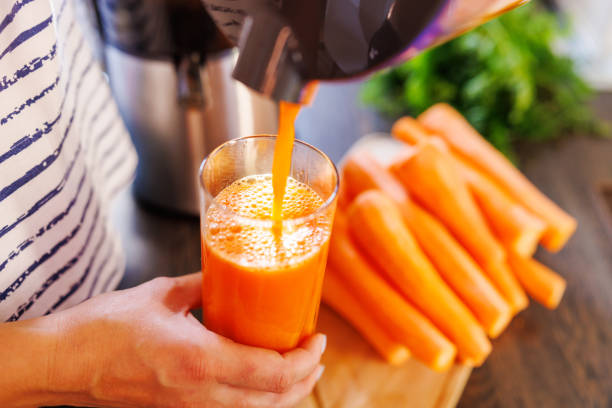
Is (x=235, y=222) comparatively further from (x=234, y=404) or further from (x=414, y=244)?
(x=414, y=244)

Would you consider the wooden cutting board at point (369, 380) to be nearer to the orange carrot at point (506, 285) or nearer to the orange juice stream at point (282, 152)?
the orange carrot at point (506, 285)

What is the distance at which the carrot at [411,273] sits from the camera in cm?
101

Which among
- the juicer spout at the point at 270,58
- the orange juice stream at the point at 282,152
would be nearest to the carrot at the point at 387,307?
the orange juice stream at the point at 282,152

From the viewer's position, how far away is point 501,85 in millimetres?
1424

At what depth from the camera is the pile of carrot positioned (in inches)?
39.9

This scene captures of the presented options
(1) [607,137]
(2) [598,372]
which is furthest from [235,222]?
(1) [607,137]

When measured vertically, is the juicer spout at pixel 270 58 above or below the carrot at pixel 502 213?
above

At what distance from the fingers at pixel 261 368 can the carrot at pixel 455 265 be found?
44cm

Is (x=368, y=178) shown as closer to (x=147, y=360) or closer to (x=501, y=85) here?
(x=501, y=85)

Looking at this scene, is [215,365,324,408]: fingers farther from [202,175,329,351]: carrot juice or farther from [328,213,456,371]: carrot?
[328,213,456,371]: carrot

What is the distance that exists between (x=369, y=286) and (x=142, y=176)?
1.76 feet

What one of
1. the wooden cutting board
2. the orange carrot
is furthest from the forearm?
the orange carrot

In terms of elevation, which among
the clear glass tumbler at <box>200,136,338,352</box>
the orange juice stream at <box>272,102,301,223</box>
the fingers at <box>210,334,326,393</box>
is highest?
the orange juice stream at <box>272,102,301,223</box>

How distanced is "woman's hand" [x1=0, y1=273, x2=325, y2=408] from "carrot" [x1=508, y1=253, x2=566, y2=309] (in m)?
0.63
